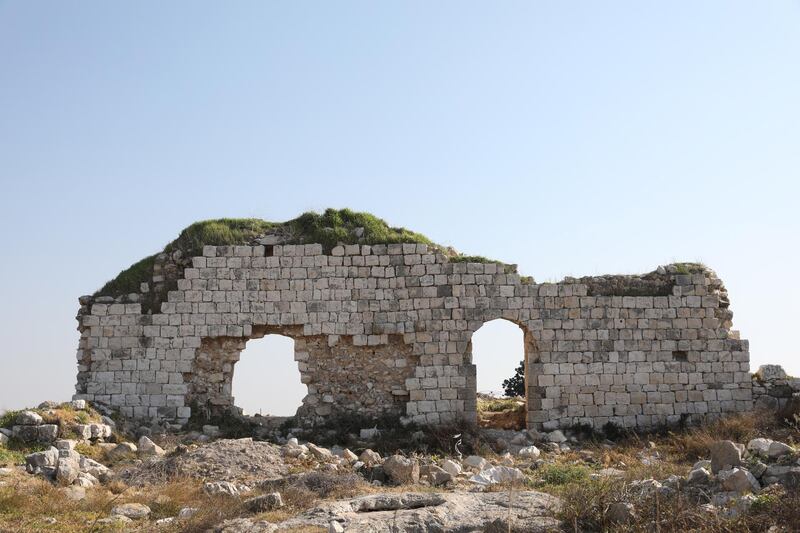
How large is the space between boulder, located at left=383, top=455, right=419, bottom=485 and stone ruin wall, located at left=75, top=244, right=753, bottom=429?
4.38 m

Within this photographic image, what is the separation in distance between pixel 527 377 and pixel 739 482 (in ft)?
22.5

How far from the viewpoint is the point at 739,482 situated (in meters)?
7.67

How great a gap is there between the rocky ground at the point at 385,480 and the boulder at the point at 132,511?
0.02 metres

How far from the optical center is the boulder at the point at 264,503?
8008 millimetres

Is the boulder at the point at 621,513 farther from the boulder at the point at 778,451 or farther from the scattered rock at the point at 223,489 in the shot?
the scattered rock at the point at 223,489

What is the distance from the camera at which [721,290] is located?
1543 cm

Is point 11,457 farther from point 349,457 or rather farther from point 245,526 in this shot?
point 245,526

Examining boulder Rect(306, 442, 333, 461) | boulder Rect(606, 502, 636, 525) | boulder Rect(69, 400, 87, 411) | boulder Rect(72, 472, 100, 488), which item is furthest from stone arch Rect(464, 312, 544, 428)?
boulder Rect(606, 502, 636, 525)

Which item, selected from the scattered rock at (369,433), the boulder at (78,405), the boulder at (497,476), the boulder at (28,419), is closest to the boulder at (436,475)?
the boulder at (497,476)

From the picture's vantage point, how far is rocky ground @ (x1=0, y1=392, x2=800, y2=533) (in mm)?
7152

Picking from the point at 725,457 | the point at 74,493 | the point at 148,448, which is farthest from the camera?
the point at 148,448

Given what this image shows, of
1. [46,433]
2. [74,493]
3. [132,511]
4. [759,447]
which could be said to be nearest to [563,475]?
[759,447]

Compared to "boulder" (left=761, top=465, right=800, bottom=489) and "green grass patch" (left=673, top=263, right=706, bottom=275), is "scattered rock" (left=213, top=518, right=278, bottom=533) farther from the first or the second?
"green grass patch" (left=673, top=263, right=706, bottom=275)

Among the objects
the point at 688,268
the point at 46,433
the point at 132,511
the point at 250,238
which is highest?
the point at 250,238
